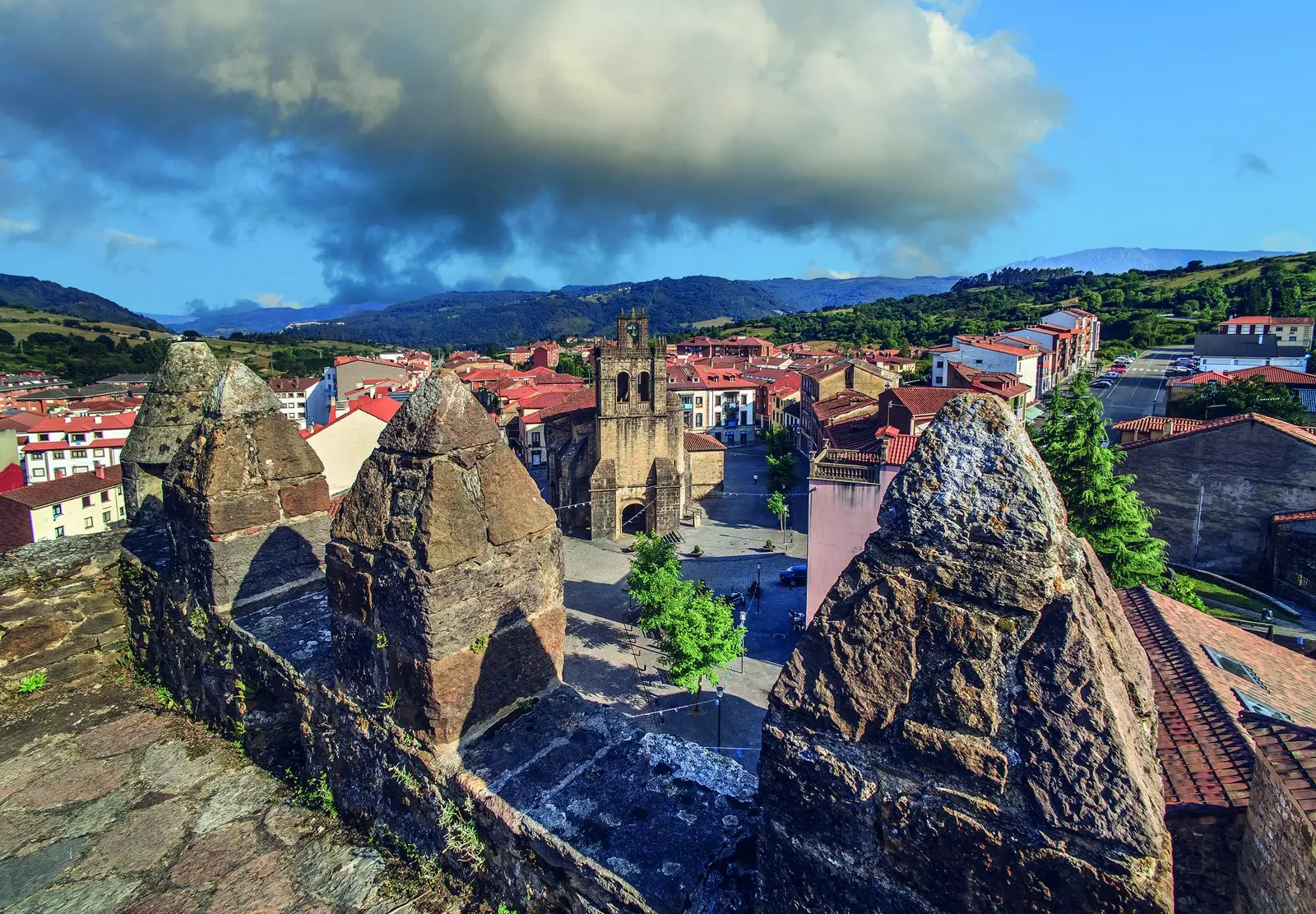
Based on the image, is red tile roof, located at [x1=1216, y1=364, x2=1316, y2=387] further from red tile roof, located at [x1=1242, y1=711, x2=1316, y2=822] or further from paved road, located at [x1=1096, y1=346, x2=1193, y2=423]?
red tile roof, located at [x1=1242, y1=711, x2=1316, y2=822]

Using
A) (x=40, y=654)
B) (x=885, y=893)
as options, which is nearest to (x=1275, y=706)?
(x=885, y=893)

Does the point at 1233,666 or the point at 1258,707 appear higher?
the point at 1258,707

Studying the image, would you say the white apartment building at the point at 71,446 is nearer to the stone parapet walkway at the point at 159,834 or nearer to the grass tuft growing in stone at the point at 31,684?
the grass tuft growing in stone at the point at 31,684

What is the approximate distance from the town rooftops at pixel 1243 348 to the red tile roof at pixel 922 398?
38171 millimetres

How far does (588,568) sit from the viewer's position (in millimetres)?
28844

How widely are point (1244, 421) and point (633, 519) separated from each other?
23139 millimetres

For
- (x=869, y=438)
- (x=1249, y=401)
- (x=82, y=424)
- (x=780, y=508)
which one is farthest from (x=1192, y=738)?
(x=82, y=424)

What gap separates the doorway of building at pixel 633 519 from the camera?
33.4 meters

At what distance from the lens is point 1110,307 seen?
98.4 meters

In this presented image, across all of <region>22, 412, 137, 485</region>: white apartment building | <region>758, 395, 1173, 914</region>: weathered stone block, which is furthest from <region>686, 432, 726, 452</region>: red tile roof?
<region>758, 395, 1173, 914</region>: weathered stone block

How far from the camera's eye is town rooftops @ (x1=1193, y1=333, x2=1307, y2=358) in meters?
50.2

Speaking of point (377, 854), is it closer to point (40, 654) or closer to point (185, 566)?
point (185, 566)

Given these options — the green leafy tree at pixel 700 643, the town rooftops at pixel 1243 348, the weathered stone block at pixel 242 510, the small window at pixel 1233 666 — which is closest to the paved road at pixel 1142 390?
the town rooftops at pixel 1243 348

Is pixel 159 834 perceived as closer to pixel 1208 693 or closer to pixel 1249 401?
pixel 1208 693
